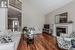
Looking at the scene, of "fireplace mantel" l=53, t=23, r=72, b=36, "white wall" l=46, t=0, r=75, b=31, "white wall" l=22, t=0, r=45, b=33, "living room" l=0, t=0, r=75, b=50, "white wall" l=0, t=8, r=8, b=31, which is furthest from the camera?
"white wall" l=22, t=0, r=45, b=33

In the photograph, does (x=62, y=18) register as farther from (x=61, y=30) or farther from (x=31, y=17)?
(x=31, y=17)

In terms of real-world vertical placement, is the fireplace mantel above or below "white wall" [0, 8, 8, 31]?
below

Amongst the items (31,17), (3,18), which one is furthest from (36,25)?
(3,18)

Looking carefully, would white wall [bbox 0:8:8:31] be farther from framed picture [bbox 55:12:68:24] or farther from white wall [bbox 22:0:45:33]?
framed picture [bbox 55:12:68:24]

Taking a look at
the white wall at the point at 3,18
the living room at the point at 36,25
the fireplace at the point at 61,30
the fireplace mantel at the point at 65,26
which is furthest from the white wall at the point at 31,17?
the white wall at the point at 3,18

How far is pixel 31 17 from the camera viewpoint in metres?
9.74

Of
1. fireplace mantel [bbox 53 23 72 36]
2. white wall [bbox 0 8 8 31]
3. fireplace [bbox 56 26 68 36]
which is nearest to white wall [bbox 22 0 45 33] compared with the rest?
fireplace mantel [bbox 53 23 72 36]

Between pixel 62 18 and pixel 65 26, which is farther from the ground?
pixel 62 18

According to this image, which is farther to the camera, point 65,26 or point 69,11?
point 65,26

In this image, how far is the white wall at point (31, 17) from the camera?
30.0 feet

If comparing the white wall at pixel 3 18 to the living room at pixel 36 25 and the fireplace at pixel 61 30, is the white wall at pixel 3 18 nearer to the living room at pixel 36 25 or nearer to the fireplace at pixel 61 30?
the living room at pixel 36 25

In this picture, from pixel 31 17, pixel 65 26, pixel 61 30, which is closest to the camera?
pixel 65 26

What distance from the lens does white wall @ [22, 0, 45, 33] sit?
360 inches

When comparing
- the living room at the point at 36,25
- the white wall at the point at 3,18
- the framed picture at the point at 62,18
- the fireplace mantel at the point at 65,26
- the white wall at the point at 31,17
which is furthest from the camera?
the white wall at the point at 31,17
